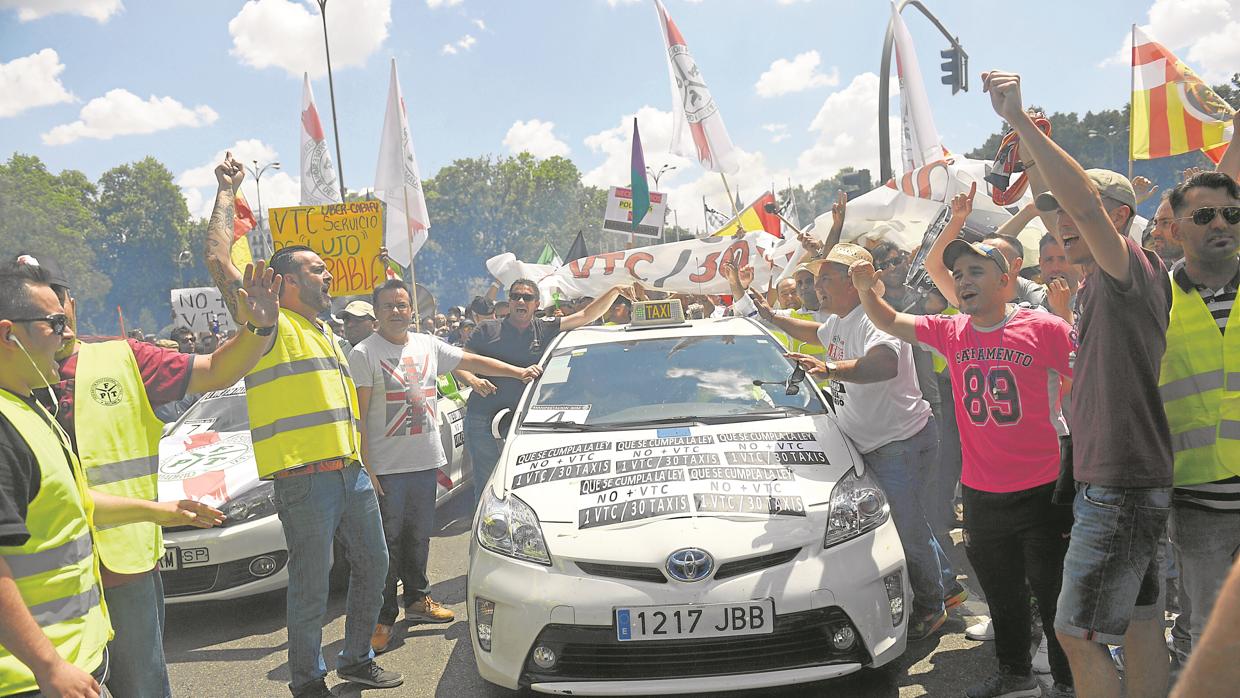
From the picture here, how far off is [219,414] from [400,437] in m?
2.31

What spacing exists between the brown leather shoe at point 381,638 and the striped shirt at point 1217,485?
12.2 feet

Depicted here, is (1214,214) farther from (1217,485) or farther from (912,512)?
(912,512)

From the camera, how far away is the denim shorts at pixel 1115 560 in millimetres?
2387

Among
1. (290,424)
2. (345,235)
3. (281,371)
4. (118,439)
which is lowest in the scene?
(290,424)

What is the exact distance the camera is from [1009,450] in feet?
10.3

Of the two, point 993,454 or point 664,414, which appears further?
point 664,414

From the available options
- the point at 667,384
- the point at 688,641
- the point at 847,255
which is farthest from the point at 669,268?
the point at 688,641

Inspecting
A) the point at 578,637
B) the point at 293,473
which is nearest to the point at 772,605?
the point at 578,637

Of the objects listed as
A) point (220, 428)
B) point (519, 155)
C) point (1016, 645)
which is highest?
point (519, 155)

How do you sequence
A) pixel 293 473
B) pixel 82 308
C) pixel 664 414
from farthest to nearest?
pixel 82 308 < pixel 664 414 < pixel 293 473

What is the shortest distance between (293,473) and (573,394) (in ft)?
4.89

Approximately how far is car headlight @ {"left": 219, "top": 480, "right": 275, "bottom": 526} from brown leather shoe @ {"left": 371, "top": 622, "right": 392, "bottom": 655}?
101 centimetres

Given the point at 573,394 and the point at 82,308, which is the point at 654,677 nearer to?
the point at 573,394

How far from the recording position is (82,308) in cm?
7631
